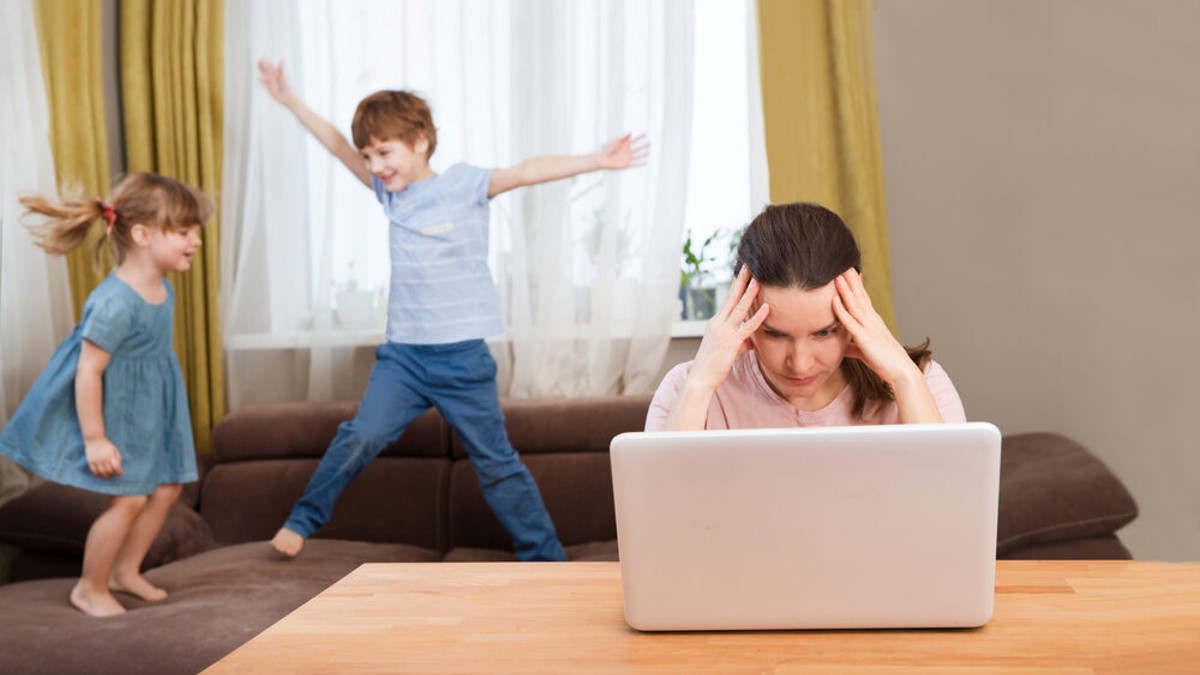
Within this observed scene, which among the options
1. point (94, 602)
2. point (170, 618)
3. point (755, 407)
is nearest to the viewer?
point (755, 407)

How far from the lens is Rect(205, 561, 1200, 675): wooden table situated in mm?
853

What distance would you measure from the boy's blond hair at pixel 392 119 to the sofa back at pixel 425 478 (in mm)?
797

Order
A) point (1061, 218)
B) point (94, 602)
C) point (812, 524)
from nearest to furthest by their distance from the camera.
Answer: point (812, 524) → point (94, 602) → point (1061, 218)

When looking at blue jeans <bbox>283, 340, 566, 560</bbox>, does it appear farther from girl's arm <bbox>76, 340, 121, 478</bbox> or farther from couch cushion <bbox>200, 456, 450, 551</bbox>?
girl's arm <bbox>76, 340, 121, 478</bbox>

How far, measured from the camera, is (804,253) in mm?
1406

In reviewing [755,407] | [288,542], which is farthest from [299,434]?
[755,407]

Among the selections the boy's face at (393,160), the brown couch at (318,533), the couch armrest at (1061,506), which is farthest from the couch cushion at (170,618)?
the couch armrest at (1061,506)

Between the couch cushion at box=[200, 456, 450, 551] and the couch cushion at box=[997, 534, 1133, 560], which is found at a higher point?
the couch cushion at box=[200, 456, 450, 551]

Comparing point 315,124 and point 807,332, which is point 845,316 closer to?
point 807,332

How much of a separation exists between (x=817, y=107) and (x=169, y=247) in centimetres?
194

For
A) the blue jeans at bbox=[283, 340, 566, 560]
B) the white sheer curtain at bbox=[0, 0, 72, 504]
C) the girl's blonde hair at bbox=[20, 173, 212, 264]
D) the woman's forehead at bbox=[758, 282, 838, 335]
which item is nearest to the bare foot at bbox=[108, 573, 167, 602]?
the blue jeans at bbox=[283, 340, 566, 560]

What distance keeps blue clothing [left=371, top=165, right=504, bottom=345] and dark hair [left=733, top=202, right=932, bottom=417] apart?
1.36 metres

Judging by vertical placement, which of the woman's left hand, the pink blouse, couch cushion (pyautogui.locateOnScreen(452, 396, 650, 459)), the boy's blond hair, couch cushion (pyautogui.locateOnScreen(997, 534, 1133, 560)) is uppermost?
the boy's blond hair

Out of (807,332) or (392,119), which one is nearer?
(807,332)
